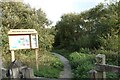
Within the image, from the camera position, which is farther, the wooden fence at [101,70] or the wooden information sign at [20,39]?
the wooden information sign at [20,39]

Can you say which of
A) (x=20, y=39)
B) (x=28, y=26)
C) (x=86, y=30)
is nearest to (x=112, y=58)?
(x=86, y=30)

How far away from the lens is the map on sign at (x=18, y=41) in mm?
4137

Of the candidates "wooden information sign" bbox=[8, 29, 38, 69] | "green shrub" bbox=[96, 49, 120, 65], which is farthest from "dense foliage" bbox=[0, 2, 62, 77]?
"green shrub" bbox=[96, 49, 120, 65]

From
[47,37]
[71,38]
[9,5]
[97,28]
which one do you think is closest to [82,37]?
[71,38]

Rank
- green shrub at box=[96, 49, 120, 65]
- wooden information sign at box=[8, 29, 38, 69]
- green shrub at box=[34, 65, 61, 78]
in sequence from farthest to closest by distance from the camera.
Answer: green shrub at box=[96, 49, 120, 65]
wooden information sign at box=[8, 29, 38, 69]
green shrub at box=[34, 65, 61, 78]

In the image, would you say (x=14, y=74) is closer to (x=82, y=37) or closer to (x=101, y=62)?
(x=101, y=62)

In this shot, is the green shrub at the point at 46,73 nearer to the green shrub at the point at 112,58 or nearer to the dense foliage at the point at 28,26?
the dense foliage at the point at 28,26

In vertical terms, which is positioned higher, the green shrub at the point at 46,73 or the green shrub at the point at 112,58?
the green shrub at the point at 112,58

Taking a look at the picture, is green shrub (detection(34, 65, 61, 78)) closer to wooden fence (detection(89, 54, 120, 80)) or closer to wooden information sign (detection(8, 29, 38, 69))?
wooden information sign (detection(8, 29, 38, 69))

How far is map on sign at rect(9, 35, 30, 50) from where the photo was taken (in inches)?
163

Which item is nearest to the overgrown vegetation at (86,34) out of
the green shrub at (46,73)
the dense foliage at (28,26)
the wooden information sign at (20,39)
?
the dense foliage at (28,26)

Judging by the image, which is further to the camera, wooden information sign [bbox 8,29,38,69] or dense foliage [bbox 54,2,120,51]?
dense foliage [bbox 54,2,120,51]

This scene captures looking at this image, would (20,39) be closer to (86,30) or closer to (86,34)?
(86,34)

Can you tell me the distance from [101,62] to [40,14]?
178 inches
